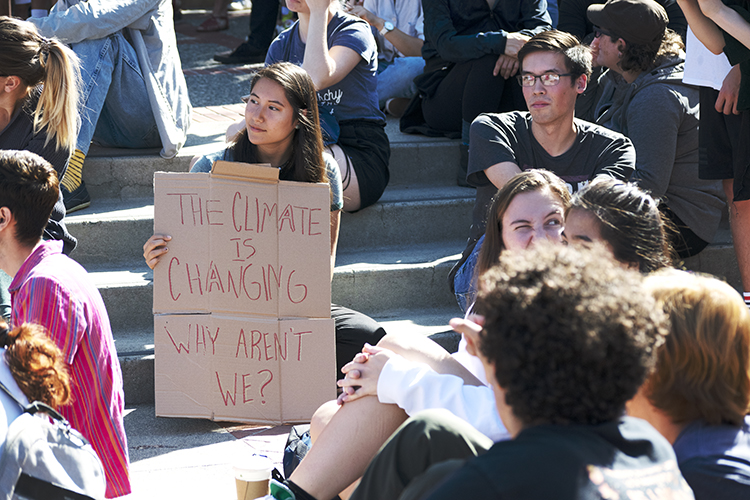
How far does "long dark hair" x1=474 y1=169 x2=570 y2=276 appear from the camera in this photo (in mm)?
2746

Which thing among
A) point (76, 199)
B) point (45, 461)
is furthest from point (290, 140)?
point (45, 461)

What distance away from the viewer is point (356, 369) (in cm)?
228

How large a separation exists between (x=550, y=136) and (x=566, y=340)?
8.55 ft

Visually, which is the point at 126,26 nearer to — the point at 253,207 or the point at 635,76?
the point at 253,207

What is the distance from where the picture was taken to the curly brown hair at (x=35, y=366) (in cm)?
174

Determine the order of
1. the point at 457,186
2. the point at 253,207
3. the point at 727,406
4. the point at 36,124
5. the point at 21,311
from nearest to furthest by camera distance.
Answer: the point at 727,406
the point at 21,311
the point at 253,207
the point at 36,124
the point at 457,186

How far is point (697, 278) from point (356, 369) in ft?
3.30

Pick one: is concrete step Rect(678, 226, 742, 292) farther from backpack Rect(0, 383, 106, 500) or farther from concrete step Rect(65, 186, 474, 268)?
backpack Rect(0, 383, 106, 500)

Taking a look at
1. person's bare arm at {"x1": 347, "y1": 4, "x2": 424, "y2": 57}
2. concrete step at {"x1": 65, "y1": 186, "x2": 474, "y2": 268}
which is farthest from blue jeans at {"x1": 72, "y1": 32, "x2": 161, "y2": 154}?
person's bare arm at {"x1": 347, "y1": 4, "x2": 424, "y2": 57}

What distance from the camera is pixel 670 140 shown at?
13.3 ft

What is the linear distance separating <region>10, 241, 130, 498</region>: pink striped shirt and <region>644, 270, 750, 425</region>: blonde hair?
1508 mm

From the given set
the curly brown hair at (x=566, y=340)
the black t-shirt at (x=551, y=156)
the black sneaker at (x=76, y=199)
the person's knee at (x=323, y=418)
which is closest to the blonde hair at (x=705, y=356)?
the curly brown hair at (x=566, y=340)

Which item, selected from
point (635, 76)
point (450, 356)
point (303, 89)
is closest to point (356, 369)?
point (450, 356)

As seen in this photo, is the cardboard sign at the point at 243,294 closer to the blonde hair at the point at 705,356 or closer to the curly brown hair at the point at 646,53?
the blonde hair at the point at 705,356
